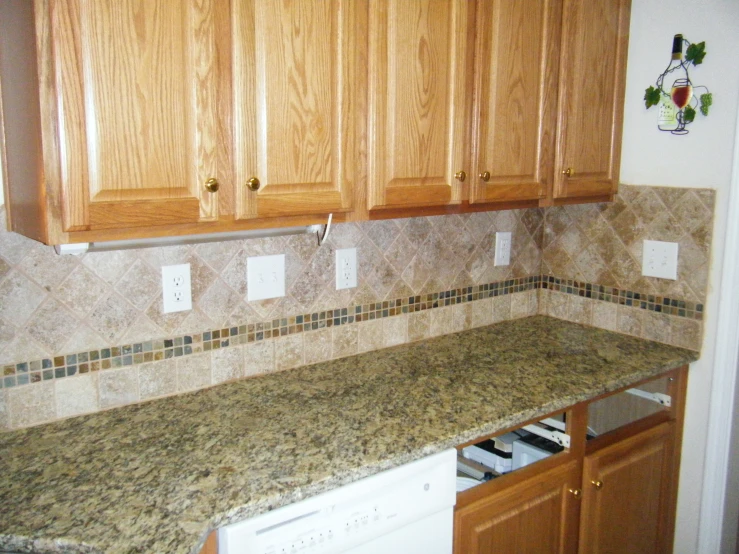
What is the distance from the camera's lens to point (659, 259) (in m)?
2.21

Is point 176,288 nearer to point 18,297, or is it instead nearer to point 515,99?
point 18,297

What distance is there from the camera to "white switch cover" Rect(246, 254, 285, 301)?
71.5 inches

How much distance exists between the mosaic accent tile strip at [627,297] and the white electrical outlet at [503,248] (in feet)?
0.75

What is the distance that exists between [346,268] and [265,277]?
0.91ft

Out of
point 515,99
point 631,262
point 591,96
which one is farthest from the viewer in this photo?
point 631,262

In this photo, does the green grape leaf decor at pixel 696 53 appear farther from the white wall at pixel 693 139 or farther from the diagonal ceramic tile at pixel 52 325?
the diagonal ceramic tile at pixel 52 325

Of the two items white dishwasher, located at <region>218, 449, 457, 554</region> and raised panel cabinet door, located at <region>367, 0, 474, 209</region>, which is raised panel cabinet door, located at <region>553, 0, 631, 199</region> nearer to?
raised panel cabinet door, located at <region>367, 0, 474, 209</region>

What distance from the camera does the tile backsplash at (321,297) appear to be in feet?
5.00

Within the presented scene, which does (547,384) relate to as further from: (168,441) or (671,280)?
(168,441)

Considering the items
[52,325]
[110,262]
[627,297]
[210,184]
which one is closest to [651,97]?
[627,297]

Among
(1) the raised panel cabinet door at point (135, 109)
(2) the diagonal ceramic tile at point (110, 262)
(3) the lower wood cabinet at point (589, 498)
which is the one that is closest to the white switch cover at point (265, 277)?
(2) the diagonal ceramic tile at point (110, 262)

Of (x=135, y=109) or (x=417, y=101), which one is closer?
(x=135, y=109)

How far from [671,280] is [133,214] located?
5.73 ft

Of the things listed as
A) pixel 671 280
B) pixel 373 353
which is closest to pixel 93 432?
pixel 373 353
